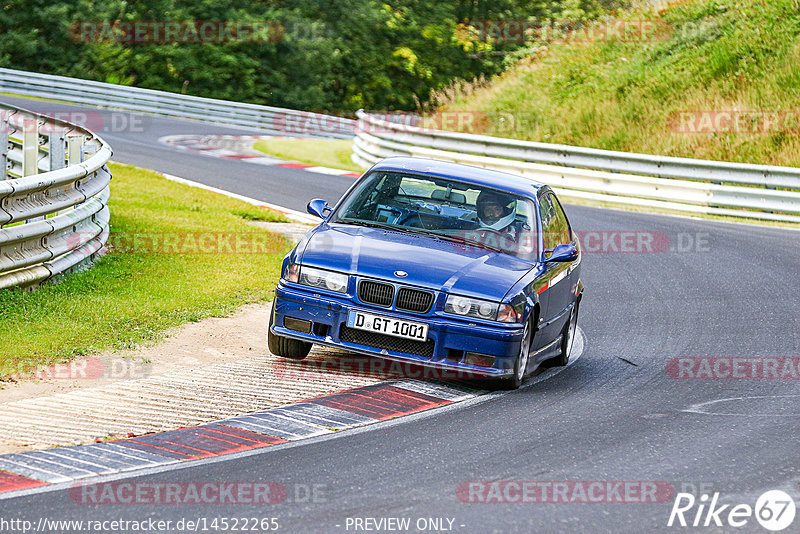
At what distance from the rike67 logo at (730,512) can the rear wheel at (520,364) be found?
2.46 metres

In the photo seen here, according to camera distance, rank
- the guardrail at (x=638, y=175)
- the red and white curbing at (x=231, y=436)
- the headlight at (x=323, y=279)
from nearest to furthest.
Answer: the red and white curbing at (x=231, y=436) → the headlight at (x=323, y=279) → the guardrail at (x=638, y=175)

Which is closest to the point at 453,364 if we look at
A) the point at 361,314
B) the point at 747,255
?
the point at 361,314

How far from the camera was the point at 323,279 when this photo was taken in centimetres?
836

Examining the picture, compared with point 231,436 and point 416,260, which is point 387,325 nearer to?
point 416,260

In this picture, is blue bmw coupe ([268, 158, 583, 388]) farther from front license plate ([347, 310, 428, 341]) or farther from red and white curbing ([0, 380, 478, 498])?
red and white curbing ([0, 380, 478, 498])

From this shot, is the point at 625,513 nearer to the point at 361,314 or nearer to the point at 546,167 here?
the point at 361,314

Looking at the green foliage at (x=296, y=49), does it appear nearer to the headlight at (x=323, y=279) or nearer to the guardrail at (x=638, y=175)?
the guardrail at (x=638, y=175)

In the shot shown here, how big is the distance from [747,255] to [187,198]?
866cm

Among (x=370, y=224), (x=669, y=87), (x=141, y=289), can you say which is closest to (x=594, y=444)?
(x=370, y=224)

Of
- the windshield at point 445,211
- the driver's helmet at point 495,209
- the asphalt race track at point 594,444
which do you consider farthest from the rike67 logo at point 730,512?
the driver's helmet at point 495,209

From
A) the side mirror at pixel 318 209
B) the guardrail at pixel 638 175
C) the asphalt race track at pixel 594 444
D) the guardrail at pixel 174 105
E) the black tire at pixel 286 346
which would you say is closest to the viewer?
the asphalt race track at pixel 594 444

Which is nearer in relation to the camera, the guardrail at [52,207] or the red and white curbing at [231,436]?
the red and white curbing at [231,436]

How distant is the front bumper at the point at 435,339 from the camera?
8117mm

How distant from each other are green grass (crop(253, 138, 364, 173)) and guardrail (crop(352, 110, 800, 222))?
→ 9.95 feet
